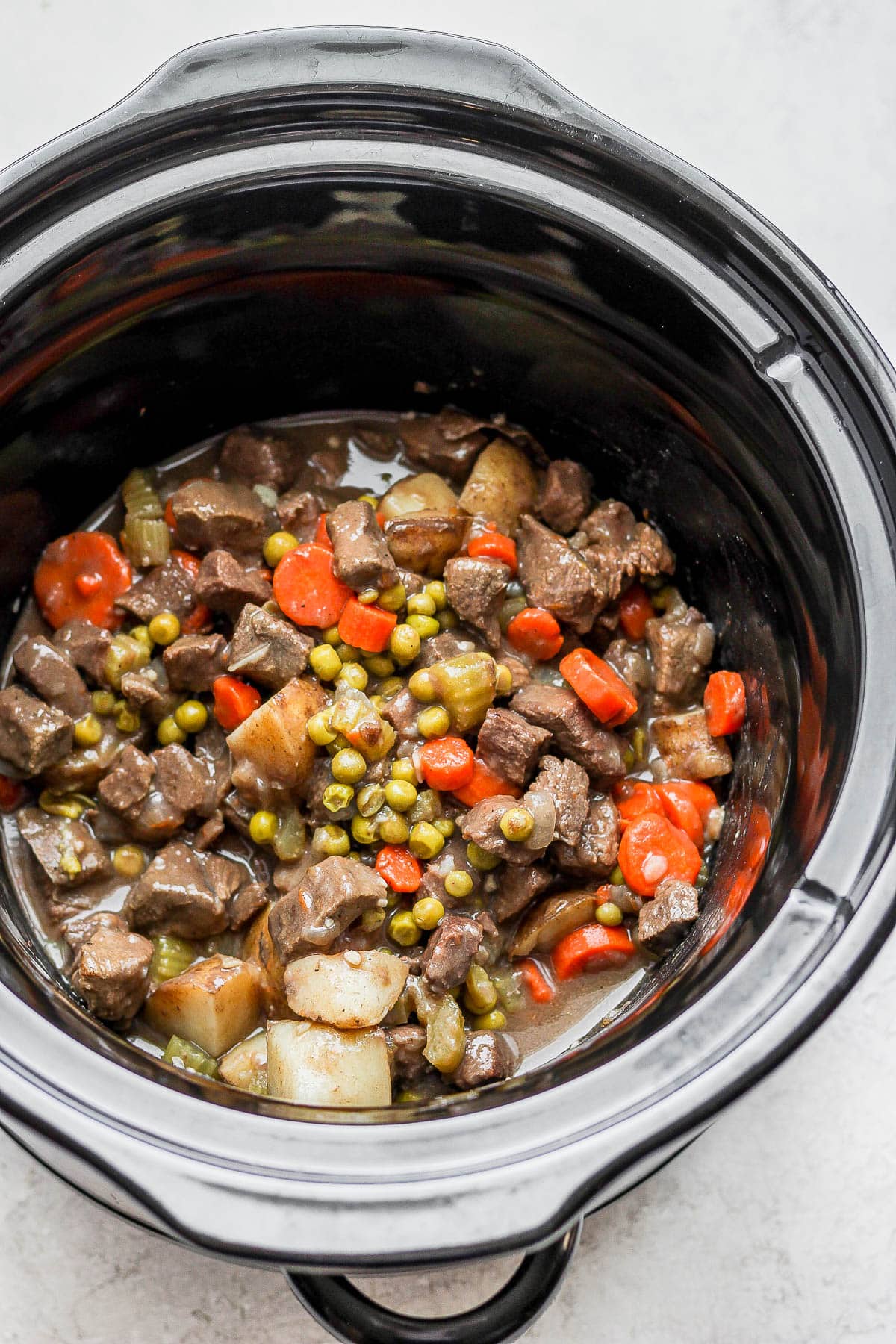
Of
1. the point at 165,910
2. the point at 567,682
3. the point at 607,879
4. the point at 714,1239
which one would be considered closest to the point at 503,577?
the point at 567,682

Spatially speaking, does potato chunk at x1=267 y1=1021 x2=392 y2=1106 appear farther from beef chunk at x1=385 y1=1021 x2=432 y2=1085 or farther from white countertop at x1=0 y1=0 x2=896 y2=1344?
white countertop at x1=0 y1=0 x2=896 y2=1344

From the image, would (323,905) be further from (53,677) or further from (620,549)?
(620,549)

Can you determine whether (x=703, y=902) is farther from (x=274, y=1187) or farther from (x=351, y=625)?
(x=274, y=1187)

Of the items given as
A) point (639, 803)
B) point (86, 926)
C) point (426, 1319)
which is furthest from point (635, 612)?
point (426, 1319)

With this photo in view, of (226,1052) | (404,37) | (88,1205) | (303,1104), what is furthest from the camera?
(88,1205)

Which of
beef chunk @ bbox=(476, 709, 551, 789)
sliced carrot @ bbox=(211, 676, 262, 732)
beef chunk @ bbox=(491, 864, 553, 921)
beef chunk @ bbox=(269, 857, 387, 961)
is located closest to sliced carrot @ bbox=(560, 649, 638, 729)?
beef chunk @ bbox=(476, 709, 551, 789)

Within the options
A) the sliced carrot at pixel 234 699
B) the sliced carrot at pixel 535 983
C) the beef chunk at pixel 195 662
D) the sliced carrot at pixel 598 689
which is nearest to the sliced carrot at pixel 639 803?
the sliced carrot at pixel 598 689

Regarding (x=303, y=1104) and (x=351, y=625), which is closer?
→ (x=303, y=1104)
